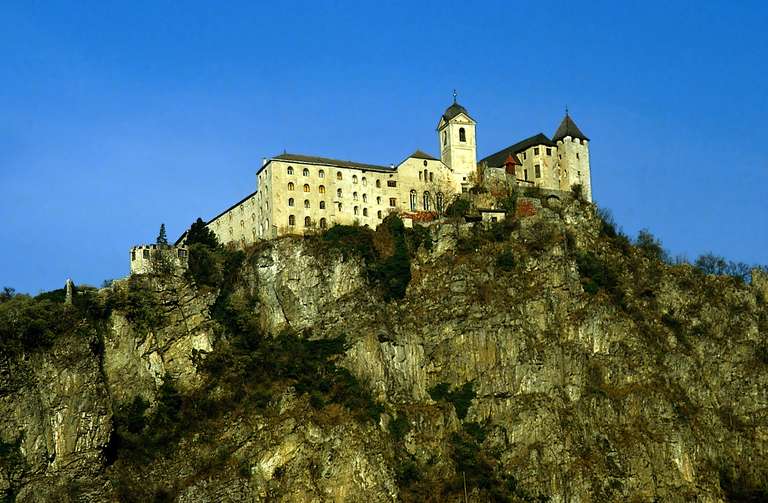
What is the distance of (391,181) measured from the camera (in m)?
115

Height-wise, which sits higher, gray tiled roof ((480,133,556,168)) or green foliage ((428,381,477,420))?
gray tiled roof ((480,133,556,168))

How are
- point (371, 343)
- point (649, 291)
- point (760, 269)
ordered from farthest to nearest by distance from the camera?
point (760, 269) < point (649, 291) < point (371, 343)

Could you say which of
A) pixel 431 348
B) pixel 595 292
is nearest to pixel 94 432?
pixel 431 348

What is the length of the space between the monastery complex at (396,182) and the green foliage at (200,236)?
221 centimetres

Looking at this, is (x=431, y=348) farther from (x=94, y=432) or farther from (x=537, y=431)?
(x=94, y=432)

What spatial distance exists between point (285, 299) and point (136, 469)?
17733 mm

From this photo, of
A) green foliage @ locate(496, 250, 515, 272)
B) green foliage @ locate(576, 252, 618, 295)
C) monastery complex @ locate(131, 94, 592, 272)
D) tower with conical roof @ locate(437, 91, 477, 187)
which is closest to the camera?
green foliage @ locate(496, 250, 515, 272)

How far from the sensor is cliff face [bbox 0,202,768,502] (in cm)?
9306

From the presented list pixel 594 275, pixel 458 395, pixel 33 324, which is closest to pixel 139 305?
pixel 33 324

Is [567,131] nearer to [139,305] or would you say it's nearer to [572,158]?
[572,158]

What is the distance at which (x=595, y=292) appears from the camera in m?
106

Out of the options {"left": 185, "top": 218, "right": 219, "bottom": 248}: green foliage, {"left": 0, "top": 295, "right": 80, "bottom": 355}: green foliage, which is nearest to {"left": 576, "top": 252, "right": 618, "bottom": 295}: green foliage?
{"left": 185, "top": 218, "right": 219, "bottom": 248}: green foliage

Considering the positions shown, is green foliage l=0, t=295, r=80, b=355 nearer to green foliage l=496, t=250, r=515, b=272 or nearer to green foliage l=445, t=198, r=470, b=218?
green foliage l=445, t=198, r=470, b=218

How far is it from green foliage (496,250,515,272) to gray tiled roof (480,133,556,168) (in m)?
15.8
